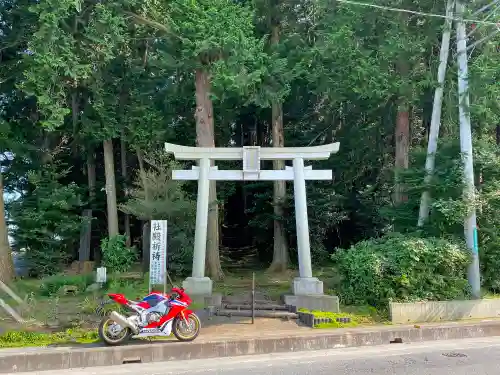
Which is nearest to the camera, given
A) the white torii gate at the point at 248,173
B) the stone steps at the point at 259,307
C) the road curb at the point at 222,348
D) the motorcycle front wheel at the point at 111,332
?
the road curb at the point at 222,348

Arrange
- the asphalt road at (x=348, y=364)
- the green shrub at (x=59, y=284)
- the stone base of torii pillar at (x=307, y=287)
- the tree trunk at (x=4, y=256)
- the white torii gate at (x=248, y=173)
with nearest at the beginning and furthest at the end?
the asphalt road at (x=348, y=364)
the stone base of torii pillar at (x=307, y=287)
the white torii gate at (x=248, y=173)
the green shrub at (x=59, y=284)
the tree trunk at (x=4, y=256)

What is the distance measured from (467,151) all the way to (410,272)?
357cm

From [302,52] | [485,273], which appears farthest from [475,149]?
[302,52]

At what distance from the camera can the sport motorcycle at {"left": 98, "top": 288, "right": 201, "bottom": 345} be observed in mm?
7773

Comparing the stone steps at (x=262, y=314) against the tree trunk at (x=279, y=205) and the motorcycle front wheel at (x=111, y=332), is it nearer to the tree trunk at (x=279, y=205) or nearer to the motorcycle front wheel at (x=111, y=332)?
the motorcycle front wheel at (x=111, y=332)

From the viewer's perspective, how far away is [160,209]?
1541cm

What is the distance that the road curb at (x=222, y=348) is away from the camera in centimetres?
713

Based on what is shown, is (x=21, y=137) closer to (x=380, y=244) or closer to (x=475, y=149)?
(x=380, y=244)

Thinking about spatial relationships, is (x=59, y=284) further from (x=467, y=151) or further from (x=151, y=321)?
(x=467, y=151)

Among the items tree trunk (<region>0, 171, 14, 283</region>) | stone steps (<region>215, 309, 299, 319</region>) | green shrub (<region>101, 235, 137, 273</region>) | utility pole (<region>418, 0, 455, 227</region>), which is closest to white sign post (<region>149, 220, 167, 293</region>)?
stone steps (<region>215, 309, 299, 319</region>)

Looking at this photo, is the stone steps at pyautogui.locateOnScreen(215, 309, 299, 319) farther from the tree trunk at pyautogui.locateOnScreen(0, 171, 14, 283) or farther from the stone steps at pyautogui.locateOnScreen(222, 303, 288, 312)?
the tree trunk at pyautogui.locateOnScreen(0, 171, 14, 283)

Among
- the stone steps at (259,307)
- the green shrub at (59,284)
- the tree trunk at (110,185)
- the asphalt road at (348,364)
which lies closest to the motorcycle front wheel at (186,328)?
the asphalt road at (348,364)

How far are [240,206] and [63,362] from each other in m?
21.3

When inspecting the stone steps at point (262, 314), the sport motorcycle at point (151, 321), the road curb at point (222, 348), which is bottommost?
the road curb at point (222, 348)
